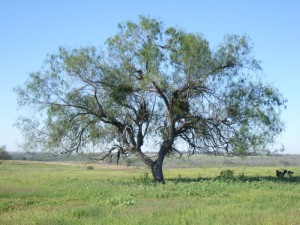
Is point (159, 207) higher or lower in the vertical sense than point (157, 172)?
lower

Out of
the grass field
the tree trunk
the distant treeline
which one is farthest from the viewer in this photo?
the distant treeline

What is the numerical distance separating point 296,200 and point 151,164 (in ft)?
53.1

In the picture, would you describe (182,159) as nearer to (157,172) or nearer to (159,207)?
(157,172)

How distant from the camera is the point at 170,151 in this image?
35719mm

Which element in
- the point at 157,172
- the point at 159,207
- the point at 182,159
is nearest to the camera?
the point at 159,207

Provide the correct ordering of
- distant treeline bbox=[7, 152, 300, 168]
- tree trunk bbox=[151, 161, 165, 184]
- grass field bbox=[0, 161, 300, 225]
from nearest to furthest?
1. grass field bbox=[0, 161, 300, 225]
2. tree trunk bbox=[151, 161, 165, 184]
3. distant treeline bbox=[7, 152, 300, 168]

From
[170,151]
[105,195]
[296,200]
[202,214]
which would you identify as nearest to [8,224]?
[202,214]

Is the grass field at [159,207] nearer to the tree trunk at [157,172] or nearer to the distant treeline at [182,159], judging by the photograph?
the tree trunk at [157,172]

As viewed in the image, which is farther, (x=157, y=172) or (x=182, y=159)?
(x=182, y=159)

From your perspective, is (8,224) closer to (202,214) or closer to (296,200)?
(202,214)

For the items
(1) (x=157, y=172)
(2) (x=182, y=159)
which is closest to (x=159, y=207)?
(1) (x=157, y=172)

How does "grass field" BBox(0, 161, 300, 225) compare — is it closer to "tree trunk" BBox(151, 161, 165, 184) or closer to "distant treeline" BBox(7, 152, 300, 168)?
"tree trunk" BBox(151, 161, 165, 184)

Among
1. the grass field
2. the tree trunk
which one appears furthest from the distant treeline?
the grass field

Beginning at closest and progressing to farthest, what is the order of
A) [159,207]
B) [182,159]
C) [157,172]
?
[159,207]
[157,172]
[182,159]
